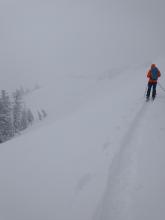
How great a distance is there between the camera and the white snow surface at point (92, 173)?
4.73m

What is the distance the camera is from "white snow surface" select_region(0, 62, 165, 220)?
4727 millimetres

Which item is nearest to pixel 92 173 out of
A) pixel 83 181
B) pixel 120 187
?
pixel 83 181

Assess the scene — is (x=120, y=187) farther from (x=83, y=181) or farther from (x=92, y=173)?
(x=83, y=181)

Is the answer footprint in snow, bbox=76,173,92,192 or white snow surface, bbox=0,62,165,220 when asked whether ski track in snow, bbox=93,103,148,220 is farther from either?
footprint in snow, bbox=76,173,92,192

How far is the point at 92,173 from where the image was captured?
5.93 meters

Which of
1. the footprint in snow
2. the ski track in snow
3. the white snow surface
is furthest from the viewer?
the footprint in snow

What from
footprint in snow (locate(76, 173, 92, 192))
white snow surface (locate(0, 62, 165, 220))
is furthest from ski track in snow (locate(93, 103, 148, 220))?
footprint in snow (locate(76, 173, 92, 192))

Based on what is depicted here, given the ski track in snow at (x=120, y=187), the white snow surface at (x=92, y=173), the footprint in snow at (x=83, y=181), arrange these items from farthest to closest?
the footprint in snow at (x=83, y=181) < the white snow surface at (x=92, y=173) < the ski track in snow at (x=120, y=187)

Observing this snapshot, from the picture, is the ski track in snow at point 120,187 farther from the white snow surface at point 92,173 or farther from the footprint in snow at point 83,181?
the footprint in snow at point 83,181

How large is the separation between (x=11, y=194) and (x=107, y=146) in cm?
472

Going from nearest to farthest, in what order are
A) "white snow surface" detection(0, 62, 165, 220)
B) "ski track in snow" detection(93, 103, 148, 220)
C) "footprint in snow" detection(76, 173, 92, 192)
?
"ski track in snow" detection(93, 103, 148, 220) < "white snow surface" detection(0, 62, 165, 220) < "footprint in snow" detection(76, 173, 92, 192)

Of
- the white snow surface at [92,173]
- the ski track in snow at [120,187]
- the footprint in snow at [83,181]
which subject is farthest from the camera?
the footprint in snow at [83,181]

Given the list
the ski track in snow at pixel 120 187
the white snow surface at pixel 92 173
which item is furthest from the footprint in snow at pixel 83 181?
the ski track in snow at pixel 120 187

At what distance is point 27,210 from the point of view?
215 inches
